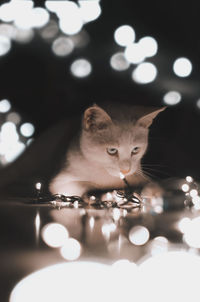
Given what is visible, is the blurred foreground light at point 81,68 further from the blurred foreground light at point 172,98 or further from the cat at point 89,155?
the blurred foreground light at point 172,98

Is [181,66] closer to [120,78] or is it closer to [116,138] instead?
[120,78]

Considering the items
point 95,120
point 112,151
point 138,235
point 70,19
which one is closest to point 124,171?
point 112,151

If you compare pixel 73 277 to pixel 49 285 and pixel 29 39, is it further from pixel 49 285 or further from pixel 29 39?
pixel 29 39

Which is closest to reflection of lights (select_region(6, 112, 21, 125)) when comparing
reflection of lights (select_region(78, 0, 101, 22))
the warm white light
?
the warm white light

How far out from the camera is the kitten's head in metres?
1.16

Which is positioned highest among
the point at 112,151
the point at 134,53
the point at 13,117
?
the point at 134,53

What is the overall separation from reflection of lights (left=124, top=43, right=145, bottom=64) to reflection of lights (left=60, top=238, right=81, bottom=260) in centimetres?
104

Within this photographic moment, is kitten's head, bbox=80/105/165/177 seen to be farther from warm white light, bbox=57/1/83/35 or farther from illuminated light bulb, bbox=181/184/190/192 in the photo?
warm white light, bbox=57/1/83/35

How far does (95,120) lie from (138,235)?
592 mm

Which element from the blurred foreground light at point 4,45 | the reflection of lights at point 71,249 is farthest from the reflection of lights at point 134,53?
the reflection of lights at point 71,249

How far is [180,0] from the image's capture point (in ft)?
4.61

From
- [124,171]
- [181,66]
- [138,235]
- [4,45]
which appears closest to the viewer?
[138,235]

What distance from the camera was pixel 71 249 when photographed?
60 cm

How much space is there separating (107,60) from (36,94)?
0.41 m
